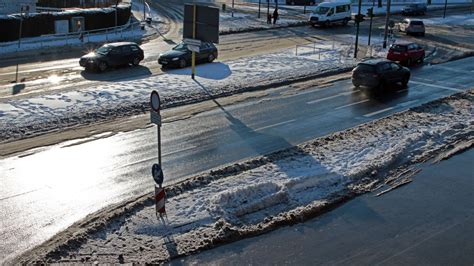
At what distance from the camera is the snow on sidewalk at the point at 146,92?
67.7 feet

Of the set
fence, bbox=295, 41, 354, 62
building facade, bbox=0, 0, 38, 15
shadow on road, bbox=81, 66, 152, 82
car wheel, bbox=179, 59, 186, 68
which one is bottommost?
shadow on road, bbox=81, 66, 152, 82

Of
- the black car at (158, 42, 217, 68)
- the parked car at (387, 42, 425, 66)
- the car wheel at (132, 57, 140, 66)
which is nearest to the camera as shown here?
the black car at (158, 42, 217, 68)

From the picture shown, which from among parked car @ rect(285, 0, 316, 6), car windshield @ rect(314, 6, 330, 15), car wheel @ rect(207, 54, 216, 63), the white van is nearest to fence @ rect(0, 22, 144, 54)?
car wheel @ rect(207, 54, 216, 63)

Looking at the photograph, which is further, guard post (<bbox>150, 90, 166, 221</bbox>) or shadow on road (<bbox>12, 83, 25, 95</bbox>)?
shadow on road (<bbox>12, 83, 25, 95</bbox>)

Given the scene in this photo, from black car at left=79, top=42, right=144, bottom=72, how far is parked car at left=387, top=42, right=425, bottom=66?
49.7 ft

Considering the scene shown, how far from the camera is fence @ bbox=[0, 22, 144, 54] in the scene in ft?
128

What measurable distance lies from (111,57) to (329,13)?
27776mm

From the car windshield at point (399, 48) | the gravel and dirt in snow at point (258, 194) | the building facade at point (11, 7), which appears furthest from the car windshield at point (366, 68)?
the building facade at point (11, 7)

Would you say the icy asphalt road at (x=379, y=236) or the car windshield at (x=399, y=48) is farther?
the car windshield at (x=399, y=48)

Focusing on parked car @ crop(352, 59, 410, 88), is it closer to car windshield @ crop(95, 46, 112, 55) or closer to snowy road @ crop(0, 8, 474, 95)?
snowy road @ crop(0, 8, 474, 95)

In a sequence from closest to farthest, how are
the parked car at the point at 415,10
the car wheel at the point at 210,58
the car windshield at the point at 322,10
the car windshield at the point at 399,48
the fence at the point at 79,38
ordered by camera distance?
the car wheel at the point at 210,58
the car windshield at the point at 399,48
the fence at the point at 79,38
the car windshield at the point at 322,10
the parked car at the point at 415,10

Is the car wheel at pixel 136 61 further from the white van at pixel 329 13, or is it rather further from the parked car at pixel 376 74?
the white van at pixel 329 13

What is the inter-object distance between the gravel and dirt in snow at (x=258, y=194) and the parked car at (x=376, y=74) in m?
A: 6.59

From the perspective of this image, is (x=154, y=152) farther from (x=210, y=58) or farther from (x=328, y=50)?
(x=328, y=50)
